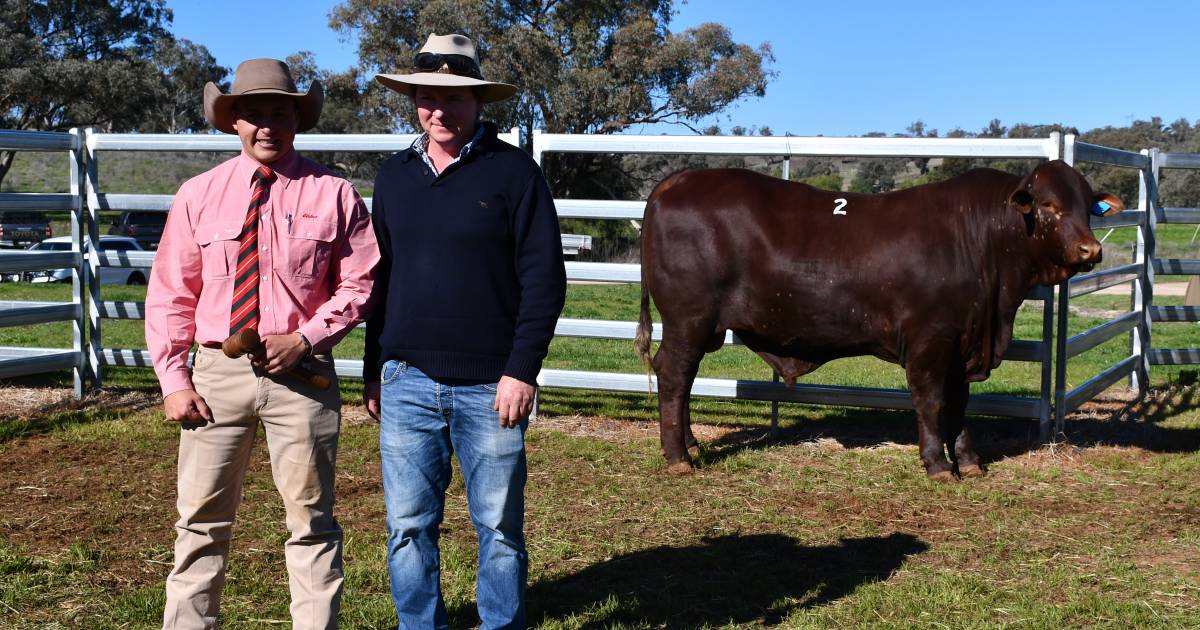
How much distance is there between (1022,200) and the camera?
6020 millimetres

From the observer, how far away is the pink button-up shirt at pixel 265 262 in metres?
3.37

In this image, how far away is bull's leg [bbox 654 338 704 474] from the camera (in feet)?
21.0

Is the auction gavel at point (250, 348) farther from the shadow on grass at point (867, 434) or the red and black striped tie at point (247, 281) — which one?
the shadow on grass at point (867, 434)

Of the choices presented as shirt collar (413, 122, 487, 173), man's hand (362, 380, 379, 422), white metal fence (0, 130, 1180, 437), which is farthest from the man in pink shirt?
white metal fence (0, 130, 1180, 437)

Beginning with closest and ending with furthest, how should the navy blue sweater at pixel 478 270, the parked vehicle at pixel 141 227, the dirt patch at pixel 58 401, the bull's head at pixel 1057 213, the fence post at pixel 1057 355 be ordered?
the navy blue sweater at pixel 478 270 → the bull's head at pixel 1057 213 → the fence post at pixel 1057 355 → the dirt patch at pixel 58 401 → the parked vehicle at pixel 141 227

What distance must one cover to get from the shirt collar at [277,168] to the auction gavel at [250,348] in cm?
49

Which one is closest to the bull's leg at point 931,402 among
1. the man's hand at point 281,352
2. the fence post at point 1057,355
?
the fence post at point 1057,355

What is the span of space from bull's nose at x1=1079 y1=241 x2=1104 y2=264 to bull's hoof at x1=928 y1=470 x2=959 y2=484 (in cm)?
135

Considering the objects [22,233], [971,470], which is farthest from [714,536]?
[22,233]

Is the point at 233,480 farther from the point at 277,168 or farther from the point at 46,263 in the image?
the point at 46,263

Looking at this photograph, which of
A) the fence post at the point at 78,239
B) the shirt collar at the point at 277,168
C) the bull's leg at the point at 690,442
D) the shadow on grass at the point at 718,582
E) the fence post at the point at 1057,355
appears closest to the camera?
the shirt collar at the point at 277,168

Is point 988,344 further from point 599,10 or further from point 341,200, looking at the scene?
point 599,10

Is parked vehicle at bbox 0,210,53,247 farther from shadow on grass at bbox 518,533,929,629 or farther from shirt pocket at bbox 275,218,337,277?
shirt pocket at bbox 275,218,337,277

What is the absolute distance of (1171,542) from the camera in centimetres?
510
